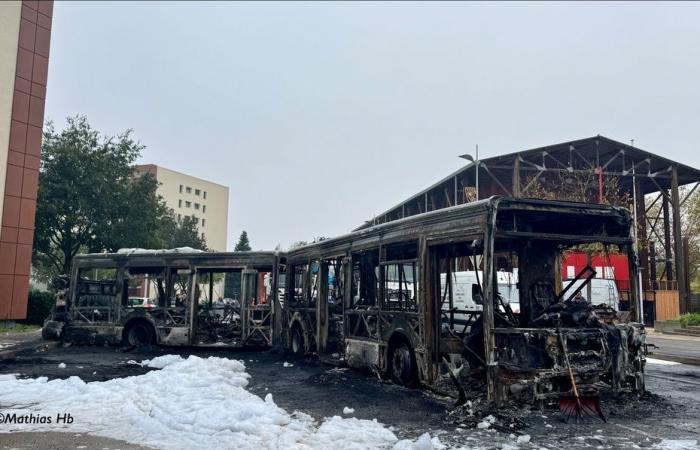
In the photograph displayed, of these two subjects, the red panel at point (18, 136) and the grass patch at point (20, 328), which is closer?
the grass patch at point (20, 328)

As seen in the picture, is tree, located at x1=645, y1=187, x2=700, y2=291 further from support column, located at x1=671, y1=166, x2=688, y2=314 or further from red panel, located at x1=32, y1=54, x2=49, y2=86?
red panel, located at x1=32, y1=54, x2=49, y2=86

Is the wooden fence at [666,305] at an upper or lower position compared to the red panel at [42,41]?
lower

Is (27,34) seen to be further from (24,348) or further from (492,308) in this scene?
(492,308)

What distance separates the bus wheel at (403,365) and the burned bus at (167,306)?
6.49 meters

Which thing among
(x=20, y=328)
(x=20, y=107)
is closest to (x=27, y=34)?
(x=20, y=107)

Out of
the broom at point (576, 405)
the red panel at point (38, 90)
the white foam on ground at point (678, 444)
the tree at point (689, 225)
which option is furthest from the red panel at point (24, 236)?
the tree at point (689, 225)

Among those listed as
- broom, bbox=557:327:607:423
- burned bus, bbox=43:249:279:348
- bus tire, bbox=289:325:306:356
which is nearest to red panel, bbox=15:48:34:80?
burned bus, bbox=43:249:279:348

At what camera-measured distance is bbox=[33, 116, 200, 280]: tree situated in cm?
2847

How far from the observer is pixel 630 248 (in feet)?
28.3

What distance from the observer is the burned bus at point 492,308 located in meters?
7.46

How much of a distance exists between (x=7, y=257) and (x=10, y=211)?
1.91 meters

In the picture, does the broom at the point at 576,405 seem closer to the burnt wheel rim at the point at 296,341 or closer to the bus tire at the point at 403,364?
the bus tire at the point at 403,364

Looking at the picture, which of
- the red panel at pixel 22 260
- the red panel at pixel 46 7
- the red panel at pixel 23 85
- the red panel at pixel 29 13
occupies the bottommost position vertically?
the red panel at pixel 22 260

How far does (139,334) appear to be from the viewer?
16.3 metres
